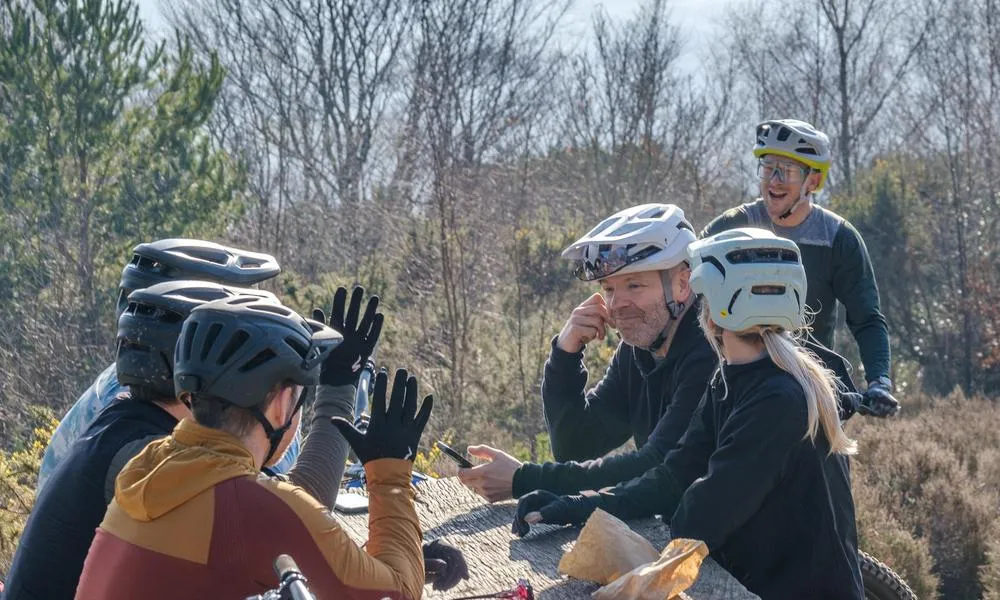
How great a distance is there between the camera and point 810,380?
286 cm

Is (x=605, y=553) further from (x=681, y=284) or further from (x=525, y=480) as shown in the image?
(x=681, y=284)

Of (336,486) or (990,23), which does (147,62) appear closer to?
(336,486)

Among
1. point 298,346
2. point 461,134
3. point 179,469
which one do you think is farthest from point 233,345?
point 461,134

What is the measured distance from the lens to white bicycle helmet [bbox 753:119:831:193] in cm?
525

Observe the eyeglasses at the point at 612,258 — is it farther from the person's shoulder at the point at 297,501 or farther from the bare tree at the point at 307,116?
the bare tree at the point at 307,116

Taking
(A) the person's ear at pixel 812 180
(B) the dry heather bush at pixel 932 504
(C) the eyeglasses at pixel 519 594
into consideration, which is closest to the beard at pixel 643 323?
(C) the eyeglasses at pixel 519 594

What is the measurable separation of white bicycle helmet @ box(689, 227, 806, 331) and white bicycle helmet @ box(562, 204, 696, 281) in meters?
0.61

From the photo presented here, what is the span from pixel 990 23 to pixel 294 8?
1337 cm

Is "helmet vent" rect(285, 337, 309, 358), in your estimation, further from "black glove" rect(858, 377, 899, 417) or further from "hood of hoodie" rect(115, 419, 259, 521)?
"black glove" rect(858, 377, 899, 417)

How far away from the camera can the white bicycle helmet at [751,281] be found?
2961 millimetres

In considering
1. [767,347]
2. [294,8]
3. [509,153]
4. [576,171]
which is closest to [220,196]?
[509,153]

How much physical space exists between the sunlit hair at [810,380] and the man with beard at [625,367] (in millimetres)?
706

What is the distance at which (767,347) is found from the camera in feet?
9.61

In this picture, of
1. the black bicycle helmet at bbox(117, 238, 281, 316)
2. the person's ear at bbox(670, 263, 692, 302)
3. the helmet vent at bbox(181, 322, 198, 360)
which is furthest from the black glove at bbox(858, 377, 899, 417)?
the helmet vent at bbox(181, 322, 198, 360)
